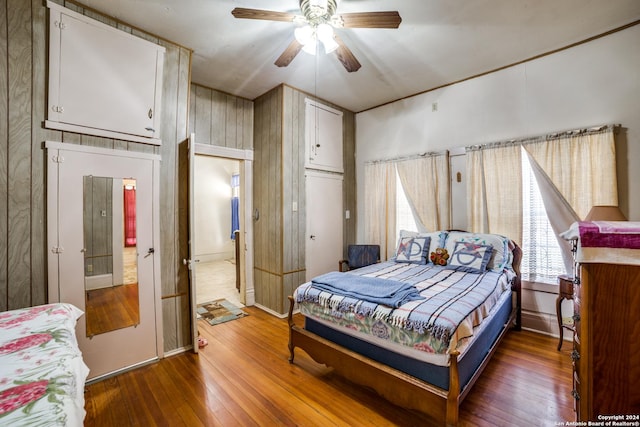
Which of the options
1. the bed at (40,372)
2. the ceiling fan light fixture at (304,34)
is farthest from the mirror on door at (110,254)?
the ceiling fan light fixture at (304,34)

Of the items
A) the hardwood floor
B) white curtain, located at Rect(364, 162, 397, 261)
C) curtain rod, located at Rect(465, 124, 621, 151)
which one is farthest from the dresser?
white curtain, located at Rect(364, 162, 397, 261)

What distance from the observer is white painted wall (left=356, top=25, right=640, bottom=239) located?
2.52 metres

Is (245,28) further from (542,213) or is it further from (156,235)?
(542,213)

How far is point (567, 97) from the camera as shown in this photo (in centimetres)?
282

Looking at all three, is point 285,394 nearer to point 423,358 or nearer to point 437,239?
point 423,358

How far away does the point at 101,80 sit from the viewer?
2289 millimetres

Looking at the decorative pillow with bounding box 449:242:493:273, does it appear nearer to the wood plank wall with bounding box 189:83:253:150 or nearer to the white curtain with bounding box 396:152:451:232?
the white curtain with bounding box 396:152:451:232

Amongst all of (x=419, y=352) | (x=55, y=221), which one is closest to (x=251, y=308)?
(x=55, y=221)

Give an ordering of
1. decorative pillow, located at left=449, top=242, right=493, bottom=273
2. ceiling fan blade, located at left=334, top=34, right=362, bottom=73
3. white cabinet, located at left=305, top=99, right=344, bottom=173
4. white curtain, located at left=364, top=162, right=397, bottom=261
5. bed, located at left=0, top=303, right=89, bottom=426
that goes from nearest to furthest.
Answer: bed, located at left=0, top=303, right=89, bottom=426 → ceiling fan blade, located at left=334, top=34, right=362, bottom=73 → decorative pillow, located at left=449, top=242, right=493, bottom=273 → white cabinet, located at left=305, top=99, right=344, bottom=173 → white curtain, located at left=364, top=162, right=397, bottom=261

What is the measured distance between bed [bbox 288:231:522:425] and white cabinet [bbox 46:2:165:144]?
7.27 feet

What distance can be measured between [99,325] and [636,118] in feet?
16.8

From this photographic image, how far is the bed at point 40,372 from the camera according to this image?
0.84 m

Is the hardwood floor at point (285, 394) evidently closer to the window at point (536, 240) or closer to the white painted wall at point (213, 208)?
the window at point (536, 240)

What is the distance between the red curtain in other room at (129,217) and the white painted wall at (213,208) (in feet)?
15.9
